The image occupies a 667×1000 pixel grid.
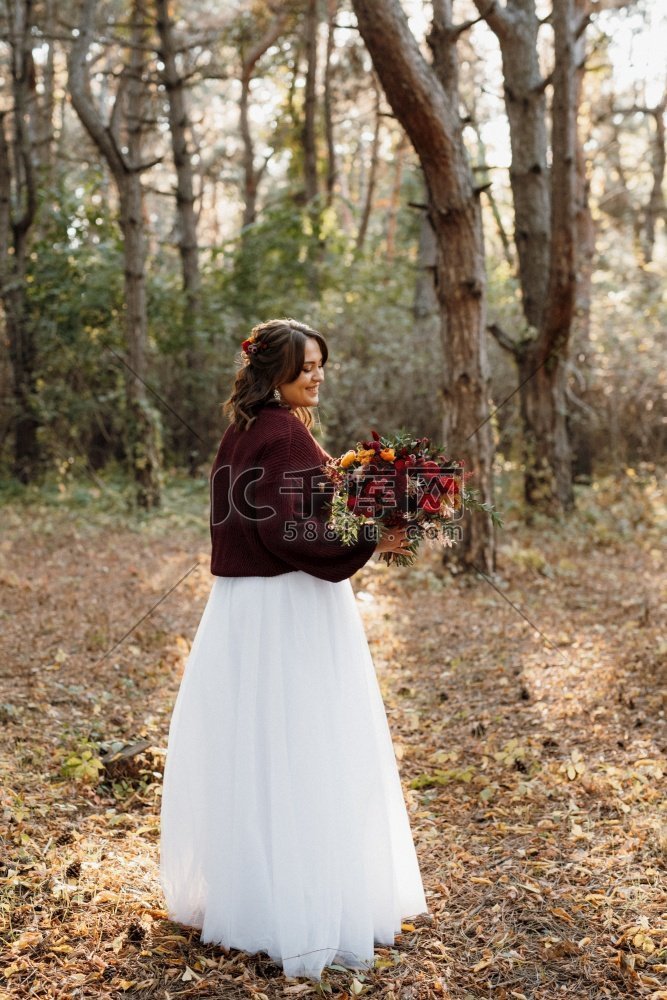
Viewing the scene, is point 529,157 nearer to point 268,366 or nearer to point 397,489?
point 268,366

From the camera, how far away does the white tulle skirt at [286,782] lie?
3.00 m

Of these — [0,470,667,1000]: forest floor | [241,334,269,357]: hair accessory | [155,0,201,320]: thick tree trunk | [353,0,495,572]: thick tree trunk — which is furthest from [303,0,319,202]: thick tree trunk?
[241,334,269,357]: hair accessory

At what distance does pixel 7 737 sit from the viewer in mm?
4711

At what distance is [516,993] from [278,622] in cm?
142

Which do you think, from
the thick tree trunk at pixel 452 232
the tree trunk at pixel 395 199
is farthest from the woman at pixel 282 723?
the tree trunk at pixel 395 199

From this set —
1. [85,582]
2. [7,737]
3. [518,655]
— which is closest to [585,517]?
[518,655]

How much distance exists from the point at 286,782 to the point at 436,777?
A: 190 cm

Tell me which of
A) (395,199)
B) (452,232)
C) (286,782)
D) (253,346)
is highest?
(395,199)

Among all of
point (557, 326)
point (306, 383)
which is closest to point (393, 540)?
point (306, 383)

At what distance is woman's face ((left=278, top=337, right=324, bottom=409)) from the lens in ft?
10.4

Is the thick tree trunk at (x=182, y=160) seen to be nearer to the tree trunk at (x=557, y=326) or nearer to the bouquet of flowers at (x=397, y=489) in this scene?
the tree trunk at (x=557, y=326)

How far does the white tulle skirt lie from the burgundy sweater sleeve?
153 millimetres

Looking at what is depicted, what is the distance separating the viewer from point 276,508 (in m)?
2.90

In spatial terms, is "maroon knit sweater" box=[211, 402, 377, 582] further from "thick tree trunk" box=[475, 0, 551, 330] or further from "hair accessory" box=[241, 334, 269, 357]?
"thick tree trunk" box=[475, 0, 551, 330]
